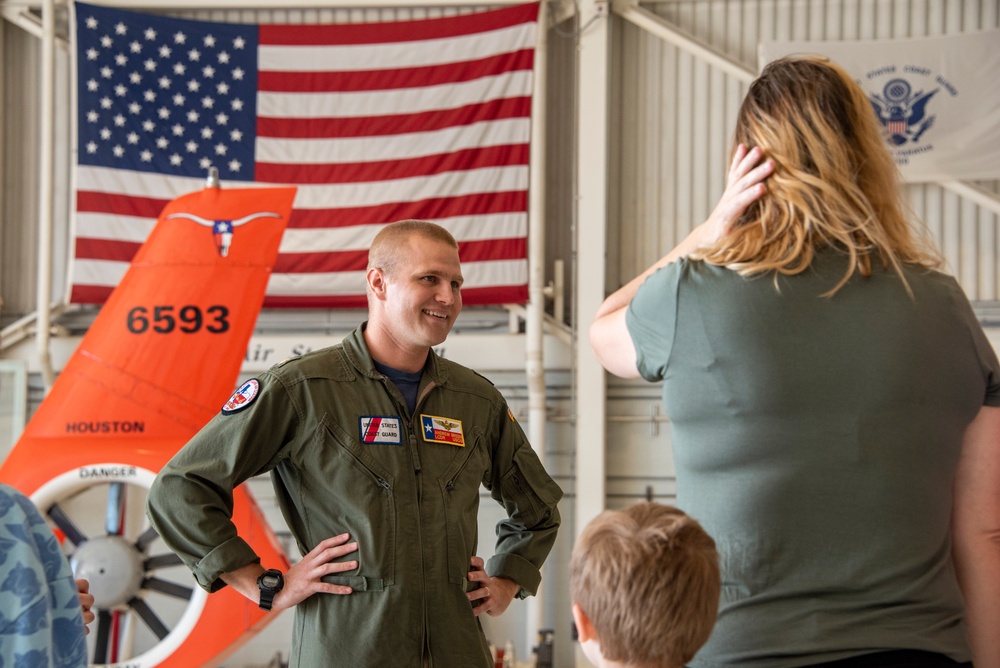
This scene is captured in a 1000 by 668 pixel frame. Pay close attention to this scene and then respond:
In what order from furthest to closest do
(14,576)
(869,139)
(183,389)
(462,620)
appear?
(183,389), (462,620), (14,576), (869,139)

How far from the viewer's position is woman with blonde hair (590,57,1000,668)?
1.33 meters

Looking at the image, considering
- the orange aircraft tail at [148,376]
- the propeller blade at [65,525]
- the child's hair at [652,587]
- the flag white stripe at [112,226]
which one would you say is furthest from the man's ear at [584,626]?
the flag white stripe at [112,226]

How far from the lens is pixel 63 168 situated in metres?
8.09

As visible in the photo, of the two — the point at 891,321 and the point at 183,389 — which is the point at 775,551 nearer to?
the point at 891,321

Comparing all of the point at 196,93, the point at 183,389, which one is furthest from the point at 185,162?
the point at 183,389

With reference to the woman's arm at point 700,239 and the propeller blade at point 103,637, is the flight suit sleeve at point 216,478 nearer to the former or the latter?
the woman's arm at point 700,239

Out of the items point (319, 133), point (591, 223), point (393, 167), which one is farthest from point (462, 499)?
point (319, 133)

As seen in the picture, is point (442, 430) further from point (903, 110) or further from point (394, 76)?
point (903, 110)

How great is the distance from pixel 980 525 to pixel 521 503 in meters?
1.65

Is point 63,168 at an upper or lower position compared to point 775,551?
upper

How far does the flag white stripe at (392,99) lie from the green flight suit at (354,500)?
5140 mm

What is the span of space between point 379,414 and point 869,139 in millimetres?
1581

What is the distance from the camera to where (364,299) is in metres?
7.63

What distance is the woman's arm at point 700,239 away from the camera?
144 cm
